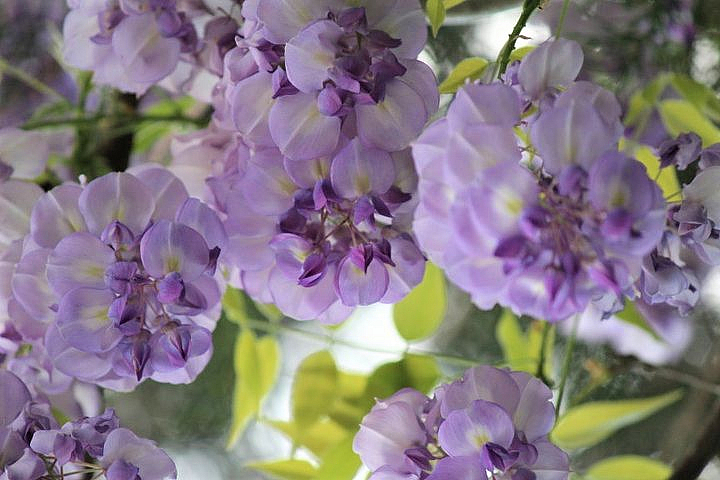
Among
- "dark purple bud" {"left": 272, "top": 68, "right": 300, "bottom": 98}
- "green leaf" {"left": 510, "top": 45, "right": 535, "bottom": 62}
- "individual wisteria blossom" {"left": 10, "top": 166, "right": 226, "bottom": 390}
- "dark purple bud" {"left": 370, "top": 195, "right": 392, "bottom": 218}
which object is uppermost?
"green leaf" {"left": 510, "top": 45, "right": 535, "bottom": 62}

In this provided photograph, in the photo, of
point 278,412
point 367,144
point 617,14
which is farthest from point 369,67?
point 278,412

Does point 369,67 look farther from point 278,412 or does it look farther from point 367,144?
point 278,412

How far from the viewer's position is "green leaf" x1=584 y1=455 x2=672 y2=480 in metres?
0.29

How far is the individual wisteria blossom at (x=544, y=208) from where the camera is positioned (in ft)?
0.50

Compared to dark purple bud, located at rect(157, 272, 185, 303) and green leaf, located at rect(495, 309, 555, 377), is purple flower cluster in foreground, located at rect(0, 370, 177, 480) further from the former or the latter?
green leaf, located at rect(495, 309, 555, 377)

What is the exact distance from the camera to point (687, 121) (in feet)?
0.89

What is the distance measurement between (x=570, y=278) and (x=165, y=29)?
138 millimetres

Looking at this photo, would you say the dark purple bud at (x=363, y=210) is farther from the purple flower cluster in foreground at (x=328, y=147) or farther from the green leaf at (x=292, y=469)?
the green leaf at (x=292, y=469)

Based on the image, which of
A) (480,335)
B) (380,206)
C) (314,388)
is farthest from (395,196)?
(480,335)

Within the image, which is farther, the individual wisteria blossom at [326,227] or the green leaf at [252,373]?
the green leaf at [252,373]

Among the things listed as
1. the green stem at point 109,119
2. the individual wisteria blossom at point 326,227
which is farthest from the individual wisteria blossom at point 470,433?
the green stem at point 109,119

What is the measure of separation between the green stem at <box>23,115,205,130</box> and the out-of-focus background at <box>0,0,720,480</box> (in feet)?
0.03

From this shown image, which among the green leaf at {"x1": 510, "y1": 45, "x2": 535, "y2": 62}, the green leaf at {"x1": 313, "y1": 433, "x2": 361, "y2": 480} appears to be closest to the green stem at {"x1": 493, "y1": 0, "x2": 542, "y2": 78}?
the green leaf at {"x1": 510, "y1": 45, "x2": 535, "y2": 62}

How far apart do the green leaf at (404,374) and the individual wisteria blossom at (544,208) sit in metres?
0.12
